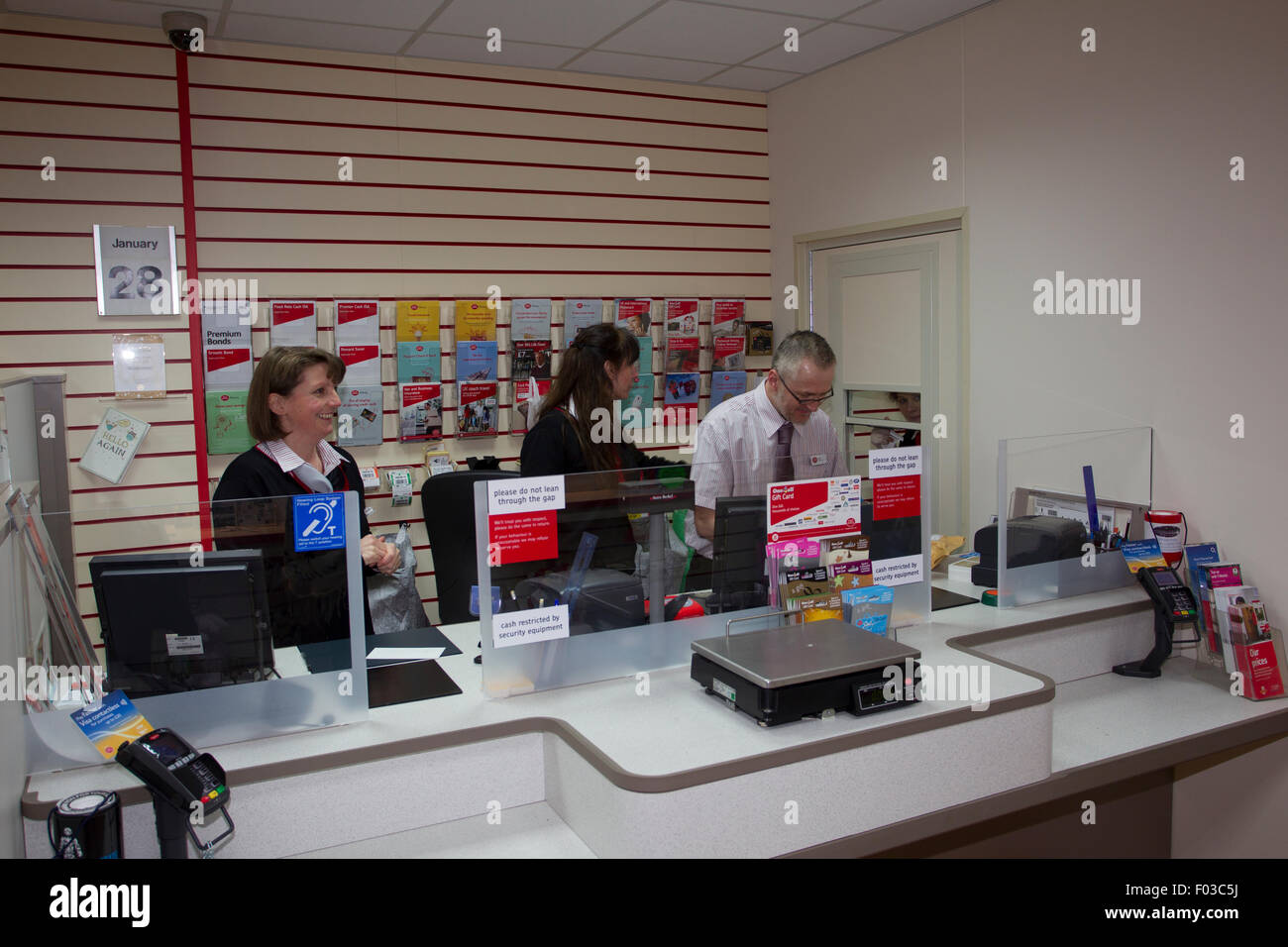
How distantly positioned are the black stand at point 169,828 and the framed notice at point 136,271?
3230mm

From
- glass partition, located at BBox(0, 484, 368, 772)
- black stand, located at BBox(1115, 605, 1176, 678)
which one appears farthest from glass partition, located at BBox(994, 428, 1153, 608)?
glass partition, located at BBox(0, 484, 368, 772)

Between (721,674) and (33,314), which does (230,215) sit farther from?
(721,674)

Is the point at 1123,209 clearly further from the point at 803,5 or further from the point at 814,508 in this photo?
the point at 814,508

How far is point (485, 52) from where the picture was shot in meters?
4.82

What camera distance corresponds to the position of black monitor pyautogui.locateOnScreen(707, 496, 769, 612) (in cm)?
259

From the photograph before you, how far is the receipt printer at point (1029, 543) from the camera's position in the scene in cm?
321

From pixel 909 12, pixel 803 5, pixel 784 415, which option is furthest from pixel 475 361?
pixel 909 12

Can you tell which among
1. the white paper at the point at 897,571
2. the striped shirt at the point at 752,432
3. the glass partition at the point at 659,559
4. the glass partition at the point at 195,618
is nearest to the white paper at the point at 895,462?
the glass partition at the point at 659,559

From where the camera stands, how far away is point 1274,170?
3.22 metres

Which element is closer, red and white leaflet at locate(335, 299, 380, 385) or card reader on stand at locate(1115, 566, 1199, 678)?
card reader on stand at locate(1115, 566, 1199, 678)

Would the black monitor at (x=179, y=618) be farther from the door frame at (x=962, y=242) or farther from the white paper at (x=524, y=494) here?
the door frame at (x=962, y=242)

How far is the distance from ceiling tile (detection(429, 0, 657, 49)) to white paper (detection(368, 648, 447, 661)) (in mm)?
2761

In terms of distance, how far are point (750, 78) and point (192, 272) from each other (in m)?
3.09

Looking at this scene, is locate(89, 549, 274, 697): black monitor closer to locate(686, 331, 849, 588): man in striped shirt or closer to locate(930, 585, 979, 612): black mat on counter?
locate(686, 331, 849, 588): man in striped shirt
